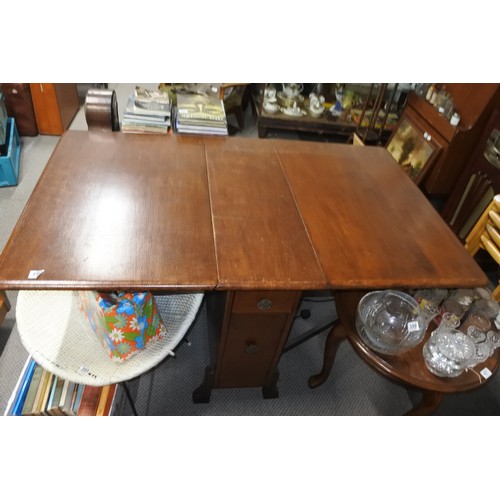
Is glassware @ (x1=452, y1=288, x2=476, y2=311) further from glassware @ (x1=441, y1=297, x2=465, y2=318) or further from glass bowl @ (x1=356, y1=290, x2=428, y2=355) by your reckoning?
glass bowl @ (x1=356, y1=290, x2=428, y2=355)

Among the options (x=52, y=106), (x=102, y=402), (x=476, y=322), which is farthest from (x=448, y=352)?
(x=52, y=106)

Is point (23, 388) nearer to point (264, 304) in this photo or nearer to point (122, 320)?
point (122, 320)

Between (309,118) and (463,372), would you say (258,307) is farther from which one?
(309,118)

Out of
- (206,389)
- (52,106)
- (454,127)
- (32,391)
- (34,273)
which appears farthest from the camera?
(52,106)

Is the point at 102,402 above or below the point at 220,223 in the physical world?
below

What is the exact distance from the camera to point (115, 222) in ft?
3.29

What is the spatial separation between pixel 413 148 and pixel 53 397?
242 centimetres

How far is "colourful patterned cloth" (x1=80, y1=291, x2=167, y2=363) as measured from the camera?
1.02 metres

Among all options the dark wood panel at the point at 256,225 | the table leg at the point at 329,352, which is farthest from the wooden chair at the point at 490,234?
the dark wood panel at the point at 256,225

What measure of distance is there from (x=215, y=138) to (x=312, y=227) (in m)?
0.63

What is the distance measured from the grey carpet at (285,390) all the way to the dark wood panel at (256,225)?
2.56 feet

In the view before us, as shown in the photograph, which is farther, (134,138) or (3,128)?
(3,128)

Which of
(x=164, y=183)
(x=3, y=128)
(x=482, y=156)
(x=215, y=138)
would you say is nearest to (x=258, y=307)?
(x=164, y=183)

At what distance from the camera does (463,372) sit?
1.14 meters
